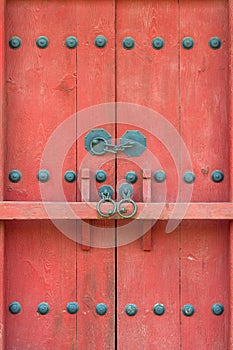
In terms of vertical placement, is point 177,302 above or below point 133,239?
below

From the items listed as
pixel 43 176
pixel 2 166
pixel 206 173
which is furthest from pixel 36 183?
pixel 206 173

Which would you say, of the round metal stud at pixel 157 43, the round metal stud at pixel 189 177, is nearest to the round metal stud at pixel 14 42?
the round metal stud at pixel 157 43

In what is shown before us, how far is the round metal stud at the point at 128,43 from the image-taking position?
2.12 meters

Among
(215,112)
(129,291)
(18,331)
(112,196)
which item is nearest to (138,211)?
(112,196)

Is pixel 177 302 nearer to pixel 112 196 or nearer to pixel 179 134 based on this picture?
pixel 112 196

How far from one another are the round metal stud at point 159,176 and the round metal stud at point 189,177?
0.07m

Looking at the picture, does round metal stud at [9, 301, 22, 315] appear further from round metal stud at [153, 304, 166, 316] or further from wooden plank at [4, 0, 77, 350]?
round metal stud at [153, 304, 166, 316]

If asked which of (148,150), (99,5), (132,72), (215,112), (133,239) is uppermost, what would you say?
(99,5)

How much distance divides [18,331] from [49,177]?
1.75 ft

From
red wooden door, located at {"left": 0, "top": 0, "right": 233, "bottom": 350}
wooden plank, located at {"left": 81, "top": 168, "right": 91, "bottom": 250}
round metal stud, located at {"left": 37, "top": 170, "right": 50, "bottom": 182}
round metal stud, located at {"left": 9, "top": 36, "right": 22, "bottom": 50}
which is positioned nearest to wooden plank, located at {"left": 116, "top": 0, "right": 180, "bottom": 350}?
red wooden door, located at {"left": 0, "top": 0, "right": 233, "bottom": 350}

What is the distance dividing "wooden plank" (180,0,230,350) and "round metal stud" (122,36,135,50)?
176 millimetres

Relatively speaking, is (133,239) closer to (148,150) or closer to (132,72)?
(148,150)

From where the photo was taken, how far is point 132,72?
2121 mm

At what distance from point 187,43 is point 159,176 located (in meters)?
0.47
